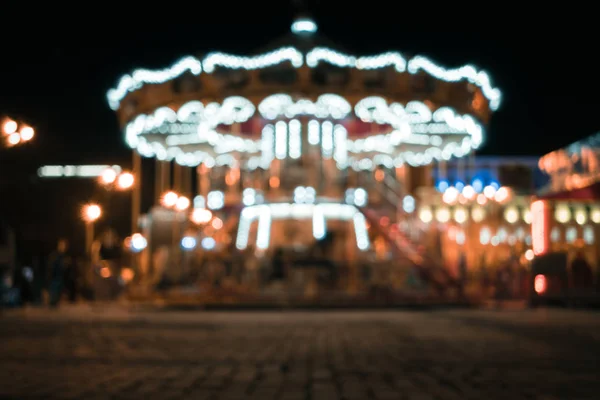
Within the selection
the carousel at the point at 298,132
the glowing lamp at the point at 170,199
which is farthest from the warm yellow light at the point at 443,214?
the glowing lamp at the point at 170,199

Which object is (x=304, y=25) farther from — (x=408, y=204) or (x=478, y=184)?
(x=478, y=184)

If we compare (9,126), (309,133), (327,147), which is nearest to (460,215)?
(327,147)

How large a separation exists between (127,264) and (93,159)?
18.2 metres

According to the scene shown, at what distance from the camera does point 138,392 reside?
5.38 m

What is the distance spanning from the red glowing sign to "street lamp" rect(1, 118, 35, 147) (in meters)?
10.9

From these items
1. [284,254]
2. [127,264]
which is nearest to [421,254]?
[284,254]

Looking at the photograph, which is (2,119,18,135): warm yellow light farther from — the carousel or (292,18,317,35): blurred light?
(292,18,317,35): blurred light

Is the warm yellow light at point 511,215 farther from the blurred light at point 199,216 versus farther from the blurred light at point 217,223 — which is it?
the blurred light at point 199,216

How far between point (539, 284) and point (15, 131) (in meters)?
11.3

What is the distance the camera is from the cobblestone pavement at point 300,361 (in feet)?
17.9

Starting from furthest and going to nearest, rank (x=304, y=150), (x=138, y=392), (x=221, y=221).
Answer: (x=221, y=221)
(x=304, y=150)
(x=138, y=392)

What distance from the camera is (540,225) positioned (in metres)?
19.4

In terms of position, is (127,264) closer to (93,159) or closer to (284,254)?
(284,254)

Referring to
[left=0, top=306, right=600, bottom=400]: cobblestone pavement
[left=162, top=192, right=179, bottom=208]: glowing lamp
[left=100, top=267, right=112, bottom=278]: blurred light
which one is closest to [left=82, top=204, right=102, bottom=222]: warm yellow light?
[left=100, top=267, right=112, bottom=278]: blurred light
